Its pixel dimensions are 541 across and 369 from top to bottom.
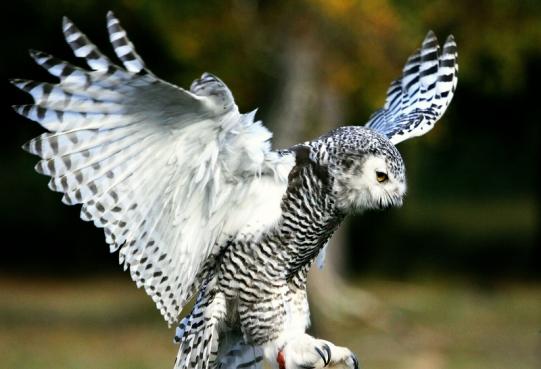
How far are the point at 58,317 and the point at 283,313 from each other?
31.0 feet

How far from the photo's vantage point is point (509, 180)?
100 feet

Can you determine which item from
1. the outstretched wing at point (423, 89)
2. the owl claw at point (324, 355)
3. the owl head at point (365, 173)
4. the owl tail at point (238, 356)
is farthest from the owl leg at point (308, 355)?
the outstretched wing at point (423, 89)

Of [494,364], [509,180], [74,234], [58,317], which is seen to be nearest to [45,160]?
[494,364]

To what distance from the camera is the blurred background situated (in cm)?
1072

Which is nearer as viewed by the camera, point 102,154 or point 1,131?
point 102,154

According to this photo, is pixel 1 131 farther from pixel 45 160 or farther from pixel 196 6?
pixel 45 160

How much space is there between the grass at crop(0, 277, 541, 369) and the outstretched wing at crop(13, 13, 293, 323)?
5.36 metres

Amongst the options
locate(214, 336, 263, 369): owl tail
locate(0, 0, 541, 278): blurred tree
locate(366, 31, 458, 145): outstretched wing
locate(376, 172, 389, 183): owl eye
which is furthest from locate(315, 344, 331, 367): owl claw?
locate(0, 0, 541, 278): blurred tree

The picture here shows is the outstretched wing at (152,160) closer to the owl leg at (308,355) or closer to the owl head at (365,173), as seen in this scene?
the owl head at (365,173)

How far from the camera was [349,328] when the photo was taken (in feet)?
43.2

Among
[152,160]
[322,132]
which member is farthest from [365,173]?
[322,132]

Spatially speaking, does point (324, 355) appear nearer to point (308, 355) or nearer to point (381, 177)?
point (308, 355)

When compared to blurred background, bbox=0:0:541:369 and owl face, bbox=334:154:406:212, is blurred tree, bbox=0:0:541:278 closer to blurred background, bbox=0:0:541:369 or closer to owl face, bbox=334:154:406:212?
blurred background, bbox=0:0:541:369

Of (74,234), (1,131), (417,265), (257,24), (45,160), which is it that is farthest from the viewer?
(74,234)
